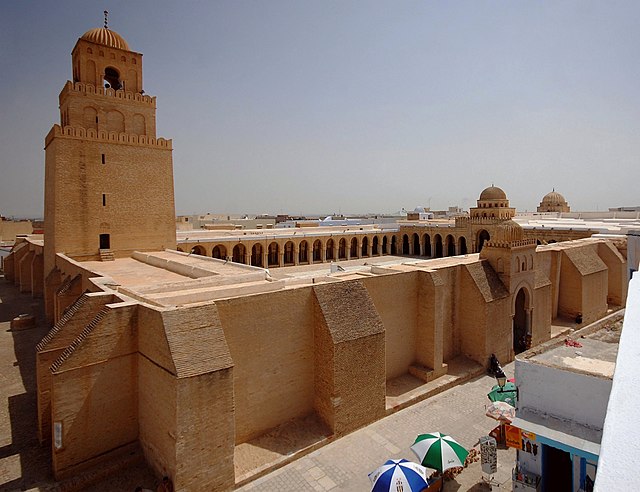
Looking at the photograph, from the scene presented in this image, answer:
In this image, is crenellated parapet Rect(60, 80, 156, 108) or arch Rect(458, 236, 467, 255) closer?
crenellated parapet Rect(60, 80, 156, 108)

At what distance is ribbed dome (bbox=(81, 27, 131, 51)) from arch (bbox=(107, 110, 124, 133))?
2867 mm

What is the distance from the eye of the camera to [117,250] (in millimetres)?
16719

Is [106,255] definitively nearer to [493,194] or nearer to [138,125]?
[138,125]

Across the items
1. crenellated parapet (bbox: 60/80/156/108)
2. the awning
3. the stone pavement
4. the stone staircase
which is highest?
crenellated parapet (bbox: 60/80/156/108)

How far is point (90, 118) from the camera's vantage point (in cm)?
1622

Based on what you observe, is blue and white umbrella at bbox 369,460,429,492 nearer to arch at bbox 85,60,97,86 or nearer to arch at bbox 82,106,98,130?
arch at bbox 82,106,98,130

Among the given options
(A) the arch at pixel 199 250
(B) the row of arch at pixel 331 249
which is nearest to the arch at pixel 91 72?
(B) the row of arch at pixel 331 249

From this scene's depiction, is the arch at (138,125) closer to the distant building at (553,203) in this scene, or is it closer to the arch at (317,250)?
the arch at (317,250)

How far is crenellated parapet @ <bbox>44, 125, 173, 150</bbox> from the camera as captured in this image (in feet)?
50.1

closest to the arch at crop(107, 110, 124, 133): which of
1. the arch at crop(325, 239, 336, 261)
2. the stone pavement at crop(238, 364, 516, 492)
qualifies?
the stone pavement at crop(238, 364, 516, 492)

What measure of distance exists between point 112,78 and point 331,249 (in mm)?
19386

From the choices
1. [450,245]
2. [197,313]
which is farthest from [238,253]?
[197,313]

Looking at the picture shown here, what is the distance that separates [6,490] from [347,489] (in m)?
6.42

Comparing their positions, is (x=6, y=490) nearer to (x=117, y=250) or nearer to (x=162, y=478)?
(x=162, y=478)
